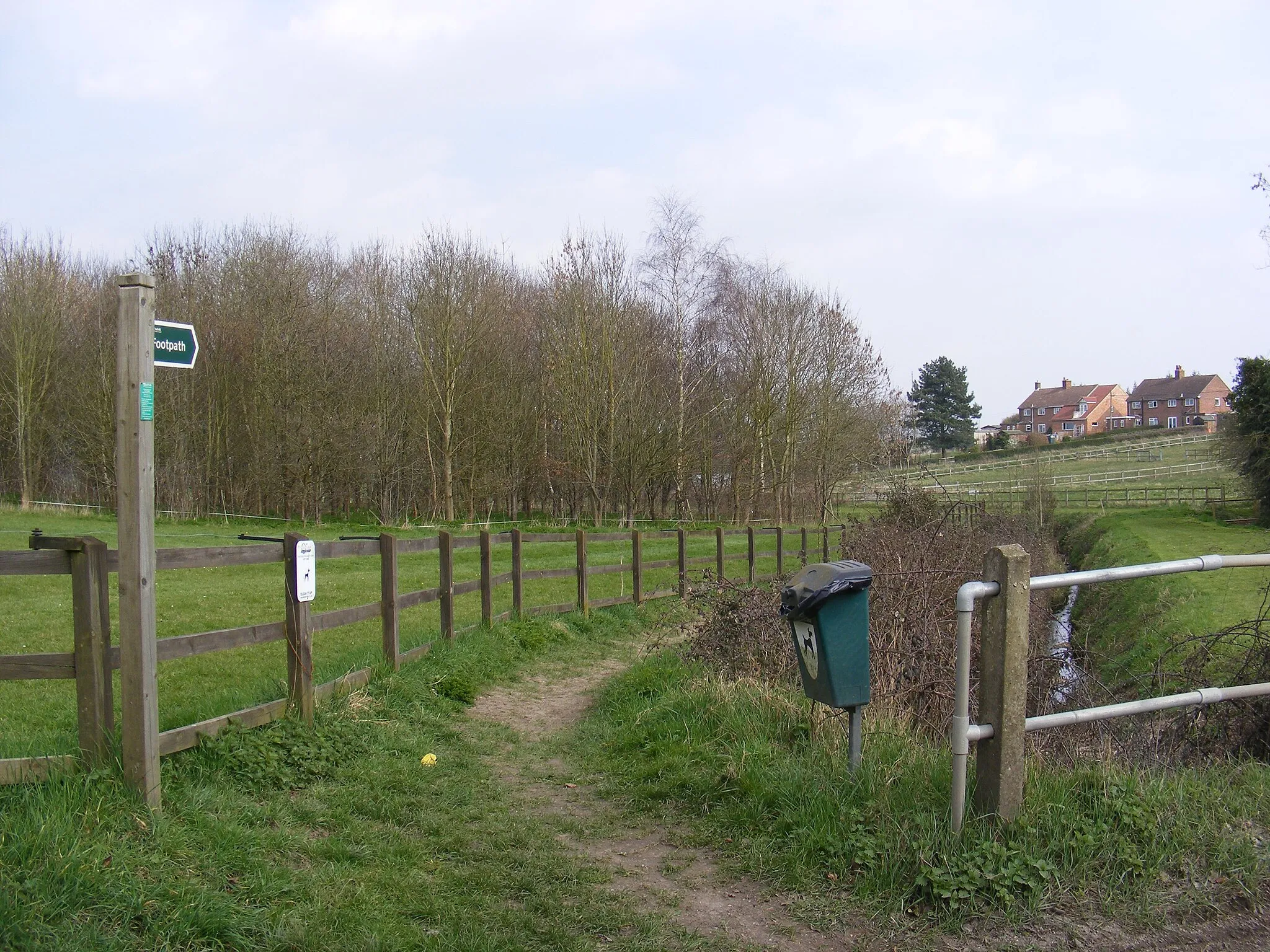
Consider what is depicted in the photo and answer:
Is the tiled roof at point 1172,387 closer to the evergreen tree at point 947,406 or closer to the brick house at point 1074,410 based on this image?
the brick house at point 1074,410

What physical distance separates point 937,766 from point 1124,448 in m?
90.1

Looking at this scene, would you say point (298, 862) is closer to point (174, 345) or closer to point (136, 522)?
point (136, 522)

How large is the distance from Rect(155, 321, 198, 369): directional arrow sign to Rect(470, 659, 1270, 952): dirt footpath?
123 inches

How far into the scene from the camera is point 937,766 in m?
4.36

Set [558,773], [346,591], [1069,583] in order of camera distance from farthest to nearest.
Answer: [346,591] → [558,773] → [1069,583]

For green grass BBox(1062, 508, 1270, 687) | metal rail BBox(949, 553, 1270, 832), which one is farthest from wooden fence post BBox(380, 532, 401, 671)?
green grass BBox(1062, 508, 1270, 687)

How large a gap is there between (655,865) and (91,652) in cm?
293

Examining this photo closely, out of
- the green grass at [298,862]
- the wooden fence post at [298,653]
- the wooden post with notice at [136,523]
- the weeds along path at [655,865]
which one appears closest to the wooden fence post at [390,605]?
the weeds along path at [655,865]

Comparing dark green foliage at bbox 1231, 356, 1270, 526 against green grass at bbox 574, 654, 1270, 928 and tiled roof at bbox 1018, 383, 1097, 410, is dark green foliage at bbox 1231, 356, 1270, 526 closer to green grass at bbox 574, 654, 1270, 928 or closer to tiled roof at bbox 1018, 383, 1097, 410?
green grass at bbox 574, 654, 1270, 928

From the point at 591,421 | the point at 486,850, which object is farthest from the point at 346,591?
the point at 591,421

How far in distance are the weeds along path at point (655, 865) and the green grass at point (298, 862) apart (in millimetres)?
134

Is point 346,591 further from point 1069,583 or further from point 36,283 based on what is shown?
point 36,283

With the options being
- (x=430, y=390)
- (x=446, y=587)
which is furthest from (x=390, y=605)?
(x=430, y=390)

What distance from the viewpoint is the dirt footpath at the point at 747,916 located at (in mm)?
3480
